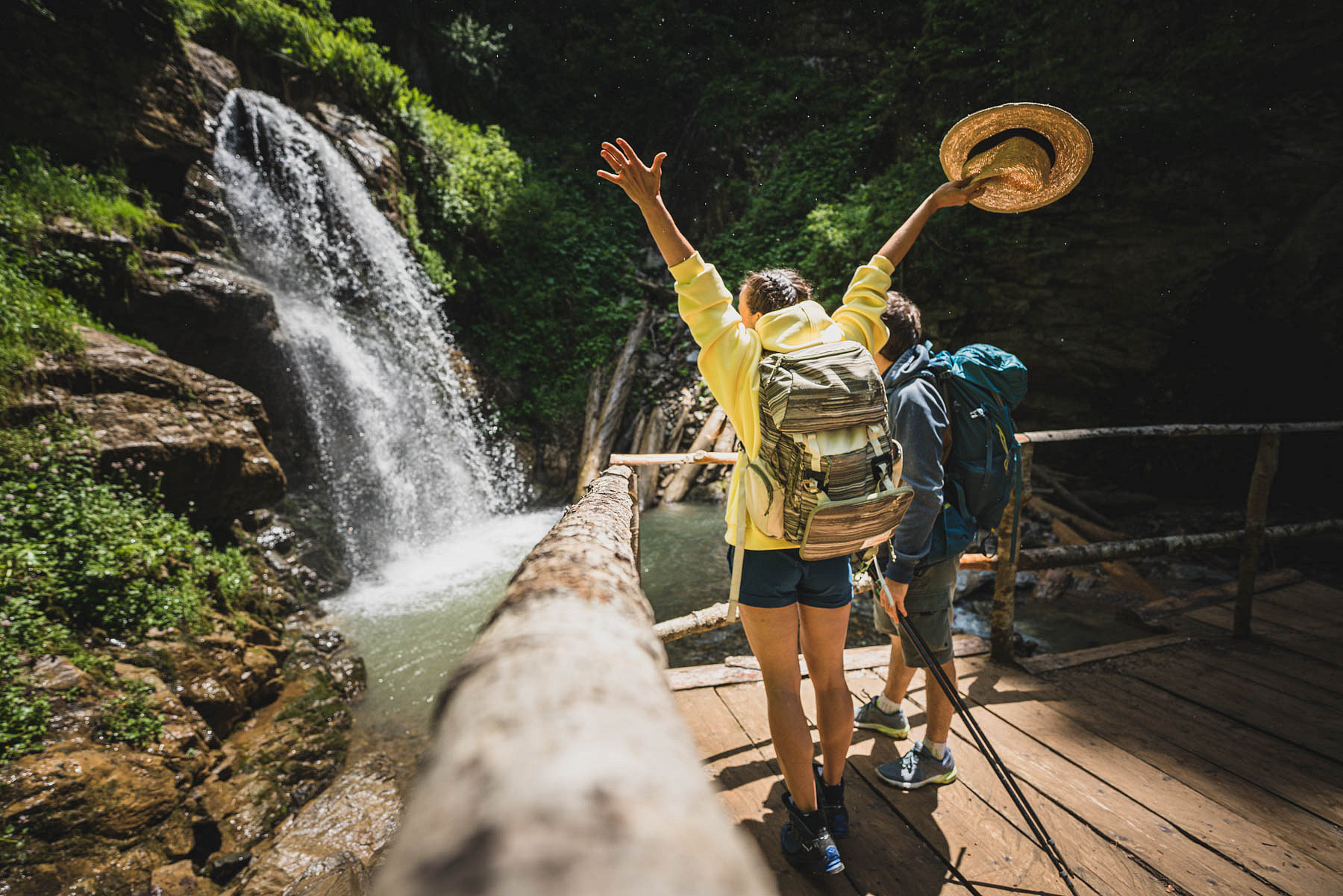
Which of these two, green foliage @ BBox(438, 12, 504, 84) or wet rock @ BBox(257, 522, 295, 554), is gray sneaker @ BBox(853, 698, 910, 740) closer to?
wet rock @ BBox(257, 522, 295, 554)

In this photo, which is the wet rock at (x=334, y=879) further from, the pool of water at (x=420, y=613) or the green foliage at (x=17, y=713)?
the green foliage at (x=17, y=713)

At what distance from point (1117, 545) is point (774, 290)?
120 inches

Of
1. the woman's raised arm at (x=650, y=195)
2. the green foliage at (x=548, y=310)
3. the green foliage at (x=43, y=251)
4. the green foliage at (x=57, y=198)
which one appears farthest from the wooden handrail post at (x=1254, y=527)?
the green foliage at (x=57, y=198)

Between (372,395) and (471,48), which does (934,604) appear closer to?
(372,395)

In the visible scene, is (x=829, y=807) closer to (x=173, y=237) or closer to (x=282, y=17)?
(x=173, y=237)

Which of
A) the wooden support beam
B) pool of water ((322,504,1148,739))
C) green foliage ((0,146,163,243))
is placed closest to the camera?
green foliage ((0,146,163,243))

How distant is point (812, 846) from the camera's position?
5.94ft

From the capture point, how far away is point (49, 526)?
3.61 meters

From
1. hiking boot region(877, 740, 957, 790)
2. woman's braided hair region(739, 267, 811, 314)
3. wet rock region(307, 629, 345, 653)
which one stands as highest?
woman's braided hair region(739, 267, 811, 314)

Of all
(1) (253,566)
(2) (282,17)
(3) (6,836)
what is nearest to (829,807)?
(3) (6,836)

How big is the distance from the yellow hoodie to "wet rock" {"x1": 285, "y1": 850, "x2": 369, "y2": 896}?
235cm

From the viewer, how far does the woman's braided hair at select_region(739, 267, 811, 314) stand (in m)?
1.77

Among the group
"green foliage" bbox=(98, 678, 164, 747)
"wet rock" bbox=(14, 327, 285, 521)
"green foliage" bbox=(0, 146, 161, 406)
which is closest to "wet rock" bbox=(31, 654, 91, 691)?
"green foliage" bbox=(98, 678, 164, 747)

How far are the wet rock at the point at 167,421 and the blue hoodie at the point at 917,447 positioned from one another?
552 centimetres
